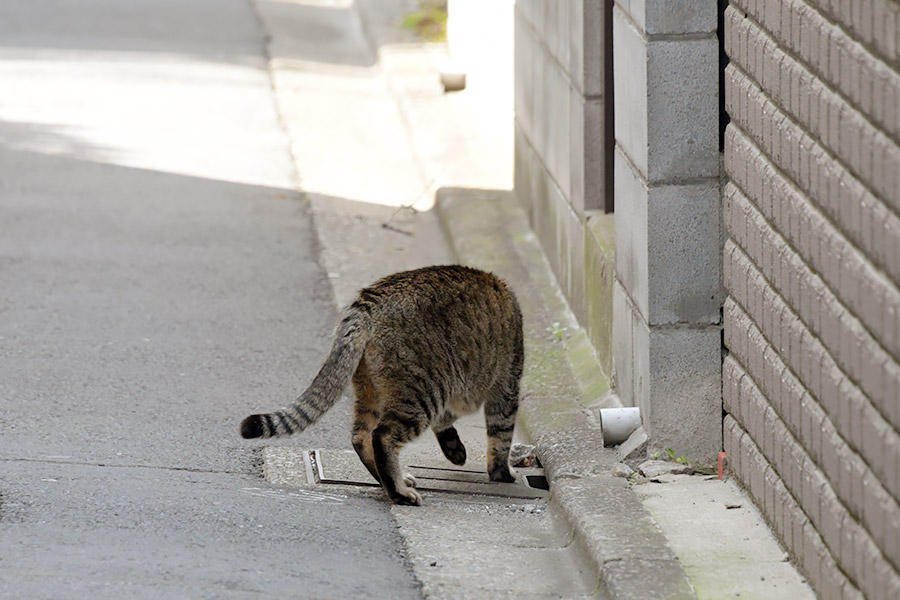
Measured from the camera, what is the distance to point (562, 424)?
7.15 meters

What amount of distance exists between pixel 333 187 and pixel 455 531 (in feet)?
21.1

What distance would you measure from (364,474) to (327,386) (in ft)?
2.73

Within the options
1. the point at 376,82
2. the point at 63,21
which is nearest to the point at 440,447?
the point at 376,82

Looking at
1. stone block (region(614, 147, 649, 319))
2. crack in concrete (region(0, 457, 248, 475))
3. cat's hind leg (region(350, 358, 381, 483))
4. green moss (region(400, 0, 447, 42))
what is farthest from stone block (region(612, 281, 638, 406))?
green moss (region(400, 0, 447, 42))

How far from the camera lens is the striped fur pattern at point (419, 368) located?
6.07 m

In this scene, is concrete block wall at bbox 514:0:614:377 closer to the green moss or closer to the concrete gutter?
the concrete gutter

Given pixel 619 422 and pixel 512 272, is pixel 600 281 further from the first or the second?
pixel 512 272

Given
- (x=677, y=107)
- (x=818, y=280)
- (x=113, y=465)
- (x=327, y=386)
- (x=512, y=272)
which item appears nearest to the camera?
(x=818, y=280)

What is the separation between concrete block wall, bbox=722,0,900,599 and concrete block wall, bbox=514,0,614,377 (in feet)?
5.31

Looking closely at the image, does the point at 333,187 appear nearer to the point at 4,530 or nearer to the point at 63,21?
the point at 4,530

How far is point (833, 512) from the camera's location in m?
4.73

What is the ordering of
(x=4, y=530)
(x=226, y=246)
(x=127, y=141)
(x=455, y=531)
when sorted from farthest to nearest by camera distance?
1. (x=127, y=141)
2. (x=226, y=246)
3. (x=455, y=531)
4. (x=4, y=530)

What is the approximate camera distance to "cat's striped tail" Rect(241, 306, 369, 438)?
18.9ft

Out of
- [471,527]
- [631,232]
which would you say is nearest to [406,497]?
[471,527]
